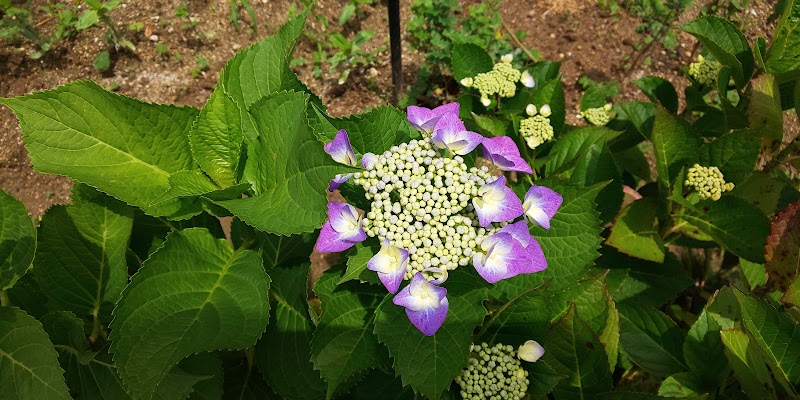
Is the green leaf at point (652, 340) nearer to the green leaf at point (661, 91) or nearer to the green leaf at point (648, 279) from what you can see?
the green leaf at point (648, 279)

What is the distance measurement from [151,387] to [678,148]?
4.56ft

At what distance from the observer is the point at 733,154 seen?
1541mm

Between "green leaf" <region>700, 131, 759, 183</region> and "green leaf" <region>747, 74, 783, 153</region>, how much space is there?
0.04 metres

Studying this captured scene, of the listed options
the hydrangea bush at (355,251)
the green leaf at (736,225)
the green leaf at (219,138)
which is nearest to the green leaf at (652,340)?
the hydrangea bush at (355,251)

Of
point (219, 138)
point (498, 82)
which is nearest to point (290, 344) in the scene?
point (219, 138)

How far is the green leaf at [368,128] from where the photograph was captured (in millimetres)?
1118

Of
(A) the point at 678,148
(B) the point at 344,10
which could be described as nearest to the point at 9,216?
(A) the point at 678,148

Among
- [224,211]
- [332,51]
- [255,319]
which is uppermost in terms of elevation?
[224,211]

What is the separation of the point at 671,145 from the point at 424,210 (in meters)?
0.90

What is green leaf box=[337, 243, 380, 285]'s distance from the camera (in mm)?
1020

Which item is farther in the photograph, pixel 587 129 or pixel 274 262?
pixel 587 129

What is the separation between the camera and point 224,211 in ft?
3.73

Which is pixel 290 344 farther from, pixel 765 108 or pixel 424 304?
pixel 765 108

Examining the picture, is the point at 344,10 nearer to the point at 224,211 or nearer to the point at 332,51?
the point at 332,51
